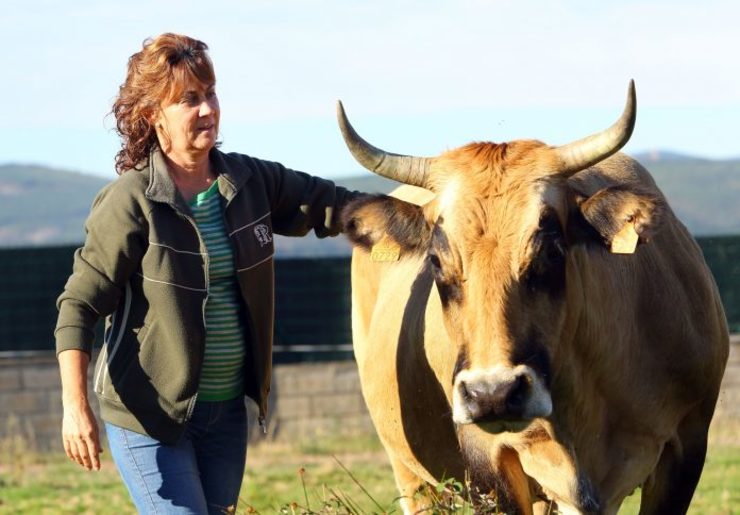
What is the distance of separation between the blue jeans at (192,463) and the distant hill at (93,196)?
71021mm

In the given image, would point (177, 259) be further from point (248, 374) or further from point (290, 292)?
point (290, 292)

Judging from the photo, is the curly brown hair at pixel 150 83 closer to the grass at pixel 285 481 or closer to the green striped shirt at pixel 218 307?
the green striped shirt at pixel 218 307

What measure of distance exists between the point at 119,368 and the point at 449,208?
4.75 ft

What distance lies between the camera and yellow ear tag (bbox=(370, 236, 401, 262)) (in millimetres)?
6426

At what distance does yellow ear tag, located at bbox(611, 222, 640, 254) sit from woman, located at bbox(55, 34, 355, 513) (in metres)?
1.40

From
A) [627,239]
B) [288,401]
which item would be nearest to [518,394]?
[627,239]

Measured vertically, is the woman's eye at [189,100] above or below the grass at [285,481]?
above

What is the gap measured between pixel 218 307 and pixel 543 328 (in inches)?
49.0

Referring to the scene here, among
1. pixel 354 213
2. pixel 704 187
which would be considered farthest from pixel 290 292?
pixel 704 187

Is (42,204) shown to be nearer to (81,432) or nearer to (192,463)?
(192,463)

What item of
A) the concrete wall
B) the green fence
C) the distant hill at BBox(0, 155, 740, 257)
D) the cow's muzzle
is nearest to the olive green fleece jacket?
the cow's muzzle

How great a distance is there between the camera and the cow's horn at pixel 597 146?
587 cm

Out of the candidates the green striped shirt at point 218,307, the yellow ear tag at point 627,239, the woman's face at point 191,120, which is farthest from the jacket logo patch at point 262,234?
the yellow ear tag at point 627,239

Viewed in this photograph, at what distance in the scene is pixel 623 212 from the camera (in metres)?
6.01
